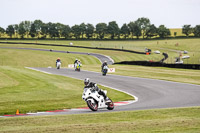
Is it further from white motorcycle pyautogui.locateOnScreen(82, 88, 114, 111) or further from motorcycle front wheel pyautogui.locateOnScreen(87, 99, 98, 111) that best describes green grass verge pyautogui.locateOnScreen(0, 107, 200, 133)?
motorcycle front wheel pyautogui.locateOnScreen(87, 99, 98, 111)

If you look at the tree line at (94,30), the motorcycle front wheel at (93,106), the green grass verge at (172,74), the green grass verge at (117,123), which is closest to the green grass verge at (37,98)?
the motorcycle front wheel at (93,106)

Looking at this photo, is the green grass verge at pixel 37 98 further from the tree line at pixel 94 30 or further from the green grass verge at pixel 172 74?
the tree line at pixel 94 30

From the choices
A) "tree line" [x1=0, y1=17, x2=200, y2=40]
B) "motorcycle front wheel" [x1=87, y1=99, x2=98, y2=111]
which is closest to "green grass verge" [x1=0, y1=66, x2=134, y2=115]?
"motorcycle front wheel" [x1=87, y1=99, x2=98, y2=111]

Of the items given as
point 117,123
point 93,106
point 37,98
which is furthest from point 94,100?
point 37,98

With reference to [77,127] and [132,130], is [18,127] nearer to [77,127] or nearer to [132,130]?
[77,127]

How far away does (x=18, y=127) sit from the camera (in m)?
10.9

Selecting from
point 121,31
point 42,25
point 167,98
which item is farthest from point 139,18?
point 167,98

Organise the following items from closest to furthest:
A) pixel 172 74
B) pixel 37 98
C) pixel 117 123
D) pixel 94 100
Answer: pixel 117 123 < pixel 94 100 < pixel 37 98 < pixel 172 74

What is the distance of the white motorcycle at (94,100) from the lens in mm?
14742

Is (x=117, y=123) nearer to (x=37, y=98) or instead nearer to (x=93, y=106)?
(x=93, y=106)

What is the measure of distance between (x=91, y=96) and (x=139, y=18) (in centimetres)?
17390

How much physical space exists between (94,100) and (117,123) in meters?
3.99

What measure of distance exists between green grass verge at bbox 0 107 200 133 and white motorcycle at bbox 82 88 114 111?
1642mm

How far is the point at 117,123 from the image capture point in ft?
36.6
